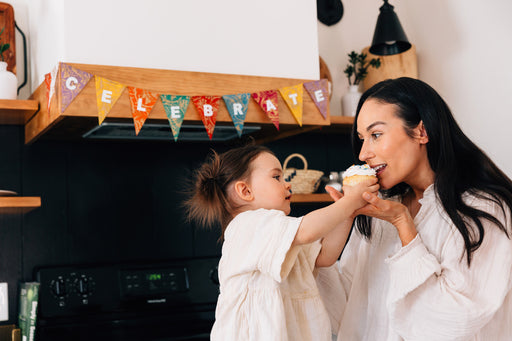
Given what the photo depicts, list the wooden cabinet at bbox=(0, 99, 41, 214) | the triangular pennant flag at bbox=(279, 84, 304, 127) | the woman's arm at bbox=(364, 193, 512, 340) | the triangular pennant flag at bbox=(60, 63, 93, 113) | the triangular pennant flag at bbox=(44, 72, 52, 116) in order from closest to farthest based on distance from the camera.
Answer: the woman's arm at bbox=(364, 193, 512, 340)
the triangular pennant flag at bbox=(60, 63, 93, 113)
the triangular pennant flag at bbox=(44, 72, 52, 116)
the wooden cabinet at bbox=(0, 99, 41, 214)
the triangular pennant flag at bbox=(279, 84, 304, 127)

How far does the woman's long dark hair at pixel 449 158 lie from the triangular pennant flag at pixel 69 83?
881mm

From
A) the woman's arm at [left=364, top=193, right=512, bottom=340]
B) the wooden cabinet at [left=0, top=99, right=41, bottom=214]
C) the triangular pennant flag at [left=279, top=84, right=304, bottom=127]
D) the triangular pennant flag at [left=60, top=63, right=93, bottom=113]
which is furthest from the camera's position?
the triangular pennant flag at [left=279, top=84, right=304, bottom=127]

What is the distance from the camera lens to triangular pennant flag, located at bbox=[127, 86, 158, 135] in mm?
1862

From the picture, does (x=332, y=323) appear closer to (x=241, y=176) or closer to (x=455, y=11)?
(x=241, y=176)

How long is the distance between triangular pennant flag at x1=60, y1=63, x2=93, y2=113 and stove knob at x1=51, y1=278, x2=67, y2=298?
83cm

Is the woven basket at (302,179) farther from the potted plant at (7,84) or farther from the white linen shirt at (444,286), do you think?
the potted plant at (7,84)

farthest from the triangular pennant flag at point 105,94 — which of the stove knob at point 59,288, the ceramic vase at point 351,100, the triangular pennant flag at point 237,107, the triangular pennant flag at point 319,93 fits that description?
the ceramic vase at point 351,100

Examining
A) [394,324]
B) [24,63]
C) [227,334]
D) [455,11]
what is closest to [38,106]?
[24,63]

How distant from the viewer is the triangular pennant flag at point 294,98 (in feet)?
6.96

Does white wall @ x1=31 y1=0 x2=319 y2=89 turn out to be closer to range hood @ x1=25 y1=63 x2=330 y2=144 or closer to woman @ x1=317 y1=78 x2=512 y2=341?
range hood @ x1=25 y1=63 x2=330 y2=144

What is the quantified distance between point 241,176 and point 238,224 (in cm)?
28

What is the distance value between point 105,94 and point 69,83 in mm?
110

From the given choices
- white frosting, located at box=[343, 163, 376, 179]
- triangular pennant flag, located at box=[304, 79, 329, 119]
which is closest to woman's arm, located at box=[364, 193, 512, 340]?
white frosting, located at box=[343, 163, 376, 179]

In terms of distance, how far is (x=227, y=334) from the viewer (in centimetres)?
155
